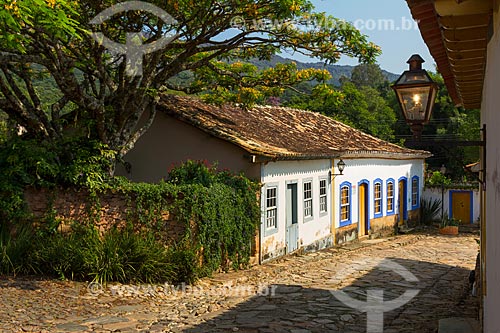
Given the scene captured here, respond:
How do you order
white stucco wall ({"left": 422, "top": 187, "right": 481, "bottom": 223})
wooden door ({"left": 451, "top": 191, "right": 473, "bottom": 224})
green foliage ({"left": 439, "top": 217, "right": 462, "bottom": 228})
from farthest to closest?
wooden door ({"left": 451, "top": 191, "right": 473, "bottom": 224})
white stucco wall ({"left": 422, "top": 187, "right": 481, "bottom": 223})
green foliage ({"left": 439, "top": 217, "right": 462, "bottom": 228})

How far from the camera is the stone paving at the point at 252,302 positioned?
8.40m

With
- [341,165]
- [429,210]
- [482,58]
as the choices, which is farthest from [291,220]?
[429,210]

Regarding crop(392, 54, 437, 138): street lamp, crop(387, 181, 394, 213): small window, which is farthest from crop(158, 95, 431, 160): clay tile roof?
crop(392, 54, 437, 138): street lamp

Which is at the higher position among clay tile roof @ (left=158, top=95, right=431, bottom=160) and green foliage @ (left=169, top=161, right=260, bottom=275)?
clay tile roof @ (left=158, top=95, right=431, bottom=160)

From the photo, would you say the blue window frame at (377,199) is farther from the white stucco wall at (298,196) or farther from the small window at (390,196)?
the white stucco wall at (298,196)

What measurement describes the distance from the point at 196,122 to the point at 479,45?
11441 millimetres

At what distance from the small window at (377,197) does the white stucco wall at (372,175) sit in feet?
0.86

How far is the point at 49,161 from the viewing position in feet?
38.9

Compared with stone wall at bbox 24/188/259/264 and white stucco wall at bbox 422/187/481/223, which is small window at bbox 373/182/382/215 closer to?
white stucco wall at bbox 422/187/481/223

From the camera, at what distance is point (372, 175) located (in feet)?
71.9

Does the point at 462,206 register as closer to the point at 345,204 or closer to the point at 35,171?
the point at 345,204

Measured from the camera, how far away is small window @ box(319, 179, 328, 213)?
18.0 meters

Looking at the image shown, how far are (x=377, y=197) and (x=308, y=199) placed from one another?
6.44 m

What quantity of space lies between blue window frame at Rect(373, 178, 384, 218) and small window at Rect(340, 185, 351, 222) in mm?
2492
